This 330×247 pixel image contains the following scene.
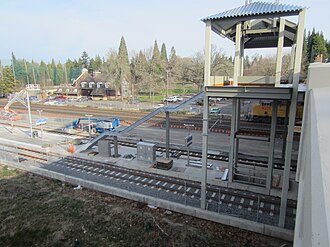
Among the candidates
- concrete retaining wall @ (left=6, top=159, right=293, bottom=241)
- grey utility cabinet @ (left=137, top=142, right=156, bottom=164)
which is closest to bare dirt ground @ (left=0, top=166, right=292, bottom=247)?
concrete retaining wall @ (left=6, top=159, right=293, bottom=241)

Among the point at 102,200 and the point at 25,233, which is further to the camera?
the point at 102,200

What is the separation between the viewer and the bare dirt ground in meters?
11.1

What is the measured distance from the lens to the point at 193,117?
4006 cm

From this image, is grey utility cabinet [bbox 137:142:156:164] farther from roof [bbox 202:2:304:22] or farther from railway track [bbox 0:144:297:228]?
roof [bbox 202:2:304:22]

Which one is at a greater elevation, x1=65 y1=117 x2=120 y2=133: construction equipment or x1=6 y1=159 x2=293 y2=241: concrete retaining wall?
x1=65 y1=117 x2=120 y2=133: construction equipment

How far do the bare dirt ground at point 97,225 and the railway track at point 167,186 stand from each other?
1.21 m

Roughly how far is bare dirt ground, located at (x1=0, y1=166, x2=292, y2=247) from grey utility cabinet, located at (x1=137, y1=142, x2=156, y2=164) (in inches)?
200

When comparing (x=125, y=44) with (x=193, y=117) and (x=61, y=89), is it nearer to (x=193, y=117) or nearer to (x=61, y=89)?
(x=61, y=89)

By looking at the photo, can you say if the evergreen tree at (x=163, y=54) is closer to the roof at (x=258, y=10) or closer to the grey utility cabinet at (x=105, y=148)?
the grey utility cabinet at (x=105, y=148)

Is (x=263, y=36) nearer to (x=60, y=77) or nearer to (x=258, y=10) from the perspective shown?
(x=258, y=10)

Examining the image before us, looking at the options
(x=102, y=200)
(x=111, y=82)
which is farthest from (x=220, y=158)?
(x=111, y=82)

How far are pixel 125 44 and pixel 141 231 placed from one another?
77.3 m

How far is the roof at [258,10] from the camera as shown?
10.0 m

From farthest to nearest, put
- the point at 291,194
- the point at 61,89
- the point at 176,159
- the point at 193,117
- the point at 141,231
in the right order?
the point at 61,89
the point at 193,117
the point at 176,159
the point at 291,194
the point at 141,231
